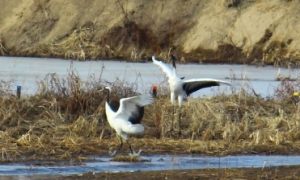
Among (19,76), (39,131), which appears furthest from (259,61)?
(39,131)

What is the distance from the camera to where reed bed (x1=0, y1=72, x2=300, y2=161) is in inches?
Answer: 687

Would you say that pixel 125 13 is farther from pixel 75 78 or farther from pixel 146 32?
pixel 75 78

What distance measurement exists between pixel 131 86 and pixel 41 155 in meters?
5.91

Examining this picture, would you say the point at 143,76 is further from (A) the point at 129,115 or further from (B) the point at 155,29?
(B) the point at 155,29

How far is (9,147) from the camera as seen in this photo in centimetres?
1675

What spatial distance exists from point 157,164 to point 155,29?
39475 millimetres

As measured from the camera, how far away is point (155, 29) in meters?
55.3

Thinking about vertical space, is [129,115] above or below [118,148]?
above

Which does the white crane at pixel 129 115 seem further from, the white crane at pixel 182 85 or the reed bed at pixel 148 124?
the white crane at pixel 182 85

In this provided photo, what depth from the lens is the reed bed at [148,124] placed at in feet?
57.3

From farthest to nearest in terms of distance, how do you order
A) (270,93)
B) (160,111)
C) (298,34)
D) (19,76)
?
(298,34) → (19,76) → (270,93) → (160,111)

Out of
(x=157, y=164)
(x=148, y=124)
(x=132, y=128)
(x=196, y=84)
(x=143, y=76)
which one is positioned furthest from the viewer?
(x=143, y=76)

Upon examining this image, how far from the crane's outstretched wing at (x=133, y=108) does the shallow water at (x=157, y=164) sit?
733mm

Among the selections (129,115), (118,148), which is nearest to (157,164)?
(129,115)
